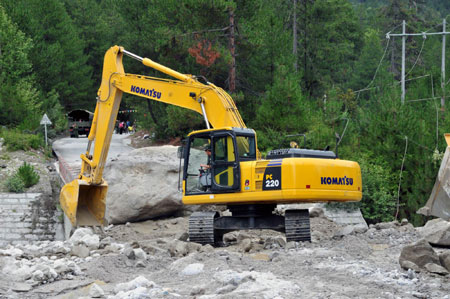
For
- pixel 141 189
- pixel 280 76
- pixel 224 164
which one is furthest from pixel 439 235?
pixel 280 76

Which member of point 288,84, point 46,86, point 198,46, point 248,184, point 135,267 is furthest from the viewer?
point 46,86

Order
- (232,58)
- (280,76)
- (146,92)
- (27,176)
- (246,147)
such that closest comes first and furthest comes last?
(246,147) → (146,92) → (27,176) → (280,76) → (232,58)

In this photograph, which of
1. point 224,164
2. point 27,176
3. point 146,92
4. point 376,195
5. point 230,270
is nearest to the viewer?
point 230,270

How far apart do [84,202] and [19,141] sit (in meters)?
14.7

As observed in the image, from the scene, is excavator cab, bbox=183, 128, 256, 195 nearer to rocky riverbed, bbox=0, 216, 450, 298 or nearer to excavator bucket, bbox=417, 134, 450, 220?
rocky riverbed, bbox=0, 216, 450, 298

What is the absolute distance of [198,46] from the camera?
31188mm

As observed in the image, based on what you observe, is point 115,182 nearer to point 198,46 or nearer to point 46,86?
point 198,46

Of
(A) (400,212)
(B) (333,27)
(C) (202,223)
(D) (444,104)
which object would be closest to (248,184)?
(C) (202,223)

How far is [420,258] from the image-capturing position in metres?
10.7

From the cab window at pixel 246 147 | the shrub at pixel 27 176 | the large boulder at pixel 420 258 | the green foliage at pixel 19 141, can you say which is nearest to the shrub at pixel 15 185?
the shrub at pixel 27 176

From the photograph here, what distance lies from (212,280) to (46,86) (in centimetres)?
5078

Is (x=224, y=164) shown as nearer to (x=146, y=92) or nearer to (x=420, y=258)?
(x=146, y=92)

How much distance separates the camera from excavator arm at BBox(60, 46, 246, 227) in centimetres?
1605

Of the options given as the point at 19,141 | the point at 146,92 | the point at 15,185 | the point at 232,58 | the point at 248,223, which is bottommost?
the point at 248,223
